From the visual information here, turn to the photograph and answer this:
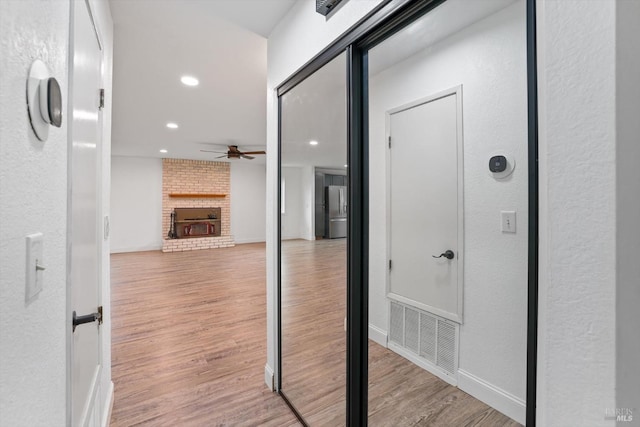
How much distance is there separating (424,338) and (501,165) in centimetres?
134

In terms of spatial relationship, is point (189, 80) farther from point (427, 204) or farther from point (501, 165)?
point (501, 165)

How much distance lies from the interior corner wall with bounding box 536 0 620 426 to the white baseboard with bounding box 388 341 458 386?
149cm

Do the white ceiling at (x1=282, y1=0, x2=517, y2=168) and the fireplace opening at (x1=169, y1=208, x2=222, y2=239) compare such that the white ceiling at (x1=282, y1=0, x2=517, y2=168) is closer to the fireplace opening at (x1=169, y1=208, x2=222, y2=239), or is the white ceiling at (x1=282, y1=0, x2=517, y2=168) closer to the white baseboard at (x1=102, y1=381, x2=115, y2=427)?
the white baseboard at (x1=102, y1=381, x2=115, y2=427)

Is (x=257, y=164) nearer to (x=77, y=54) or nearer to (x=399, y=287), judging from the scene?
(x=399, y=287)

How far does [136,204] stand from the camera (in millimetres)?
7773

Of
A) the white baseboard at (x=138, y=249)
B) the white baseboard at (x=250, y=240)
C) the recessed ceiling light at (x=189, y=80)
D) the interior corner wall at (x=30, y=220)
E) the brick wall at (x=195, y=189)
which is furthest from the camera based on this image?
the white baseboard at (x=250, y=240)

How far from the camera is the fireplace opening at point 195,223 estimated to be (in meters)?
8.09

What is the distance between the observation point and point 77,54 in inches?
37.0

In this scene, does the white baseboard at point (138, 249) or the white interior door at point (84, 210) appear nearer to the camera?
the white interior door at point (84, 210)

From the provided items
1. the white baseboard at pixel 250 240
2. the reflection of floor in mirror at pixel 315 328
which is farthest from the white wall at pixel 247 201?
the reflection of floor in mirror at pixel 315 328

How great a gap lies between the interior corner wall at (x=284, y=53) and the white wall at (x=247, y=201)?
23.7 ft

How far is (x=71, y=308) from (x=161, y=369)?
5.77 ft

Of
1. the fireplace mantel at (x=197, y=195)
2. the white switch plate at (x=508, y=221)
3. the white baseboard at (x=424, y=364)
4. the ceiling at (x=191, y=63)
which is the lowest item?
the white baseboard at (x=424, y=364)
